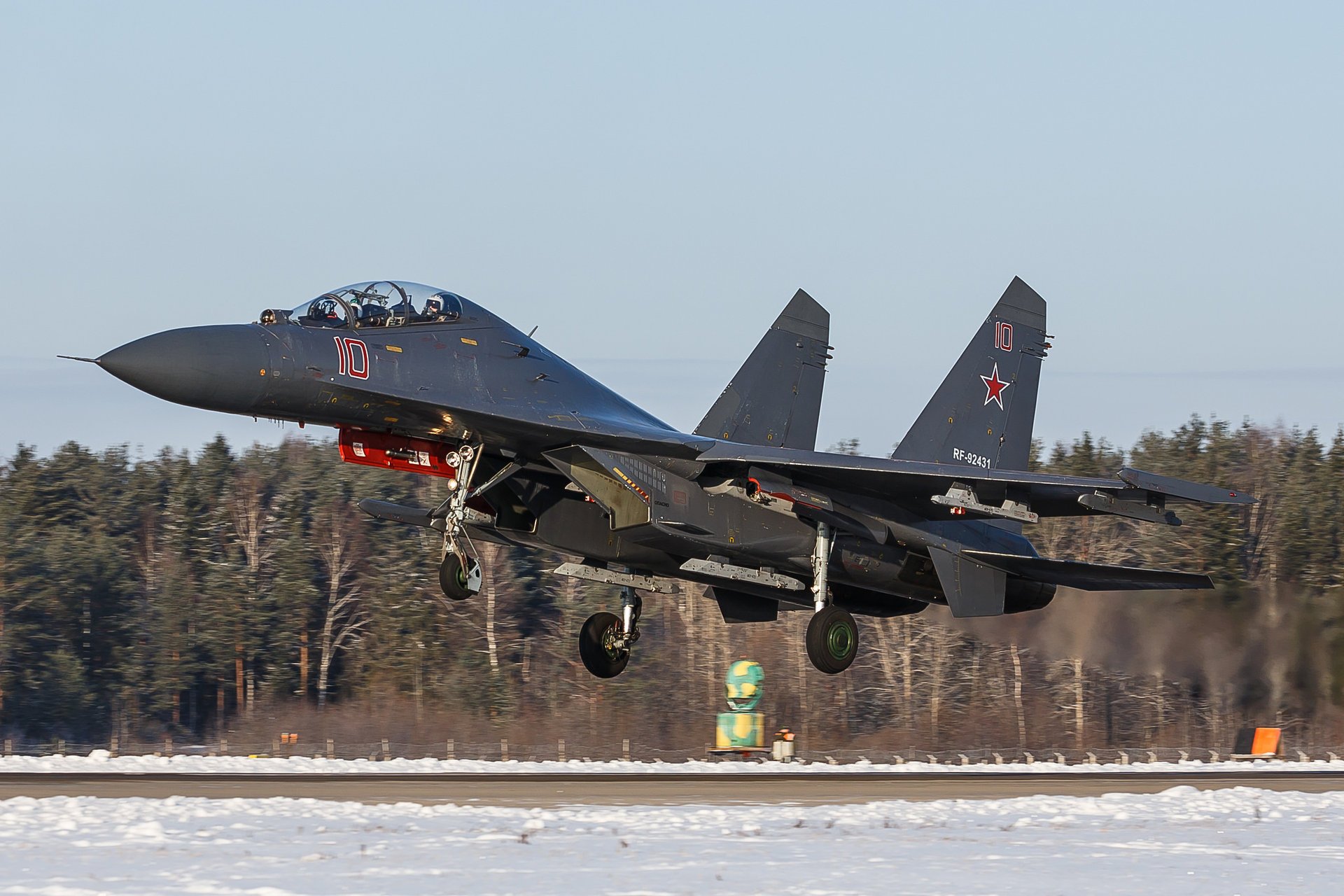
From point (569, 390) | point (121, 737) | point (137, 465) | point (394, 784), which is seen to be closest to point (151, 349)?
point (569, 390)

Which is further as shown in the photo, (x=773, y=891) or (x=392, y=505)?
(x=392, y=505)

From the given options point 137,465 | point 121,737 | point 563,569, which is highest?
point 137,465

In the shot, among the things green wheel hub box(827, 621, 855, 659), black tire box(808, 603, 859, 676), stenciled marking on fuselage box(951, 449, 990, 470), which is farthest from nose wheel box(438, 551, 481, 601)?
stenciled marking on fuselage box(951, 449, 990, 470)

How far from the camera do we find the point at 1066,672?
146 feet

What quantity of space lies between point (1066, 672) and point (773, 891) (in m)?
36.3

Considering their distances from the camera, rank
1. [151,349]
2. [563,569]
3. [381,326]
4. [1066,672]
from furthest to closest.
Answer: [1066,672] < [563,569] < [381,326] < [151,349]

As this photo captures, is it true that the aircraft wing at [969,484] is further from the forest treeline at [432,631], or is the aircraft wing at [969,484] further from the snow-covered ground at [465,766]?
the forest treeline at [432,631]

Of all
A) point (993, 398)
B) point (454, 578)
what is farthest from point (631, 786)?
point (993, 398)

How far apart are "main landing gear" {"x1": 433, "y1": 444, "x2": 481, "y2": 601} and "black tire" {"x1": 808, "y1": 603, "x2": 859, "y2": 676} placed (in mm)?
4251

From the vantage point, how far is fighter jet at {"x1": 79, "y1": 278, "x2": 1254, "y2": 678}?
1590cm

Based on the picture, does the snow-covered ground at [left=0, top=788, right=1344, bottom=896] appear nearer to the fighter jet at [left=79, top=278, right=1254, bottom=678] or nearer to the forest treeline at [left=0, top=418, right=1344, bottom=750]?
the fighter jet at [left=79, top=278, right=1254, bottom=678]

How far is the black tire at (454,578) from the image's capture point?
56.6 ft

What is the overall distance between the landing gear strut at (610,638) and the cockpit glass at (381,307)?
5157 millimetres

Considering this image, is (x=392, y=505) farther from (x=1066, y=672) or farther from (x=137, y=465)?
(x=137, y=465)
